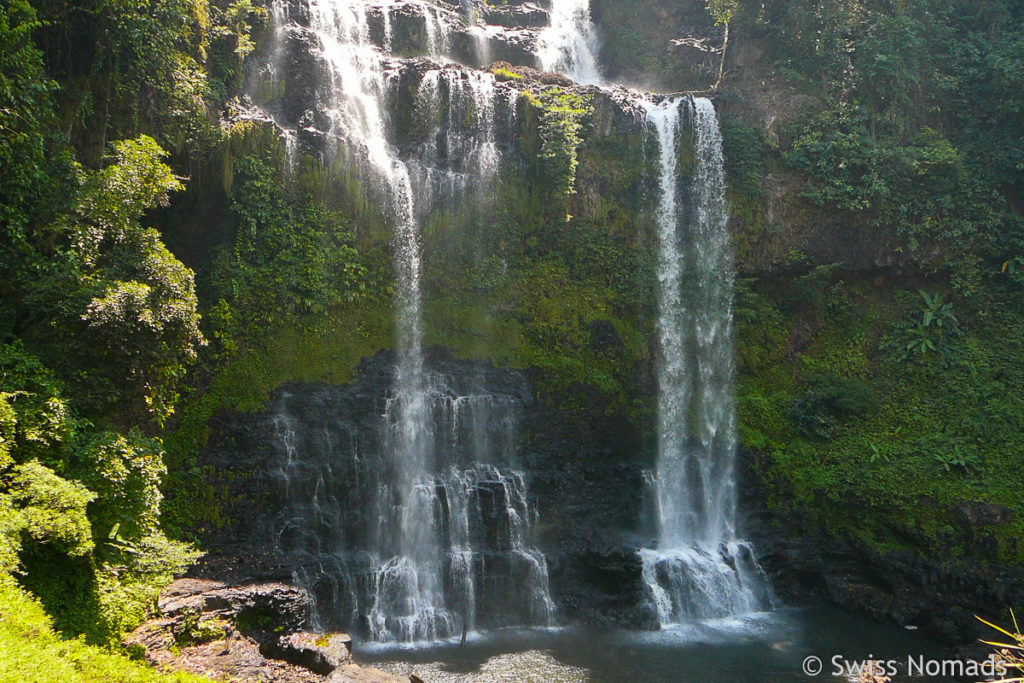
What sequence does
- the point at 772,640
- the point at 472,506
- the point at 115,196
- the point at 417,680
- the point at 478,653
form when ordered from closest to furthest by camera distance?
the point at 417,680
the point at 115,196
the point at 478,653
the point at 772,640
the point at 472,506

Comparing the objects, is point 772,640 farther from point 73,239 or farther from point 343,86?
point 343,86

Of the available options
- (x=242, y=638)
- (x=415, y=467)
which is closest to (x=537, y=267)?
(x=415, y=467)

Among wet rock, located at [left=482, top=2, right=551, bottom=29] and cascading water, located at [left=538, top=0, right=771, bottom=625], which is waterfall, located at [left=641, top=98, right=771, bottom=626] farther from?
wet rock, located at [left=482, top=2, right=551, bottom=29]

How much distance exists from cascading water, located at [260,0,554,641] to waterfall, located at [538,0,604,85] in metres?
5.53

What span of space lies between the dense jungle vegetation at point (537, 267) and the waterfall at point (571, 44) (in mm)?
5120

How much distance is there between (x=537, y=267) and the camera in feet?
61.8

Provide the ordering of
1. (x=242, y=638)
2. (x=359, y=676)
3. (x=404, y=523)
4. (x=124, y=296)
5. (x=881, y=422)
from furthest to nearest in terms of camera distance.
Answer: (x=881, y=422), (x=404, y=523), (x=242, y=638), (x=124, y=296), (x=359, y=676)

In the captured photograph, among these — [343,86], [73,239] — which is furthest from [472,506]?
[343,86]

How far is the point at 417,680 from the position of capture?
11.4 meters

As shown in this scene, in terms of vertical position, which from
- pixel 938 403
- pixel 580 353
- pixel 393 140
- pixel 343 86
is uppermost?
pixel 343 86

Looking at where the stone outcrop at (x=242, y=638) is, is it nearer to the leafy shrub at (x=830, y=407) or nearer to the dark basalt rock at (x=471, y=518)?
the dark basalt rock at (x=471, y=518)

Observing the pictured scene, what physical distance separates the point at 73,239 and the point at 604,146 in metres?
13.5

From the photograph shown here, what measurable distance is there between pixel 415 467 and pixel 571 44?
55.2 ft

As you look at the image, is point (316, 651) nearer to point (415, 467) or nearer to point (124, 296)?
point (415, 467)
